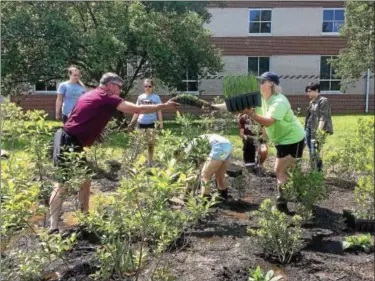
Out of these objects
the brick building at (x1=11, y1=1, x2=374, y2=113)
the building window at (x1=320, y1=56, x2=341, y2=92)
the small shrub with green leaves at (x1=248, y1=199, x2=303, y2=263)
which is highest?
the brick building at (x1=11, y1=1, x2=374, y2=113)

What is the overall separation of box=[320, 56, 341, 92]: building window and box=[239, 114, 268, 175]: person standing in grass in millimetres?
7985

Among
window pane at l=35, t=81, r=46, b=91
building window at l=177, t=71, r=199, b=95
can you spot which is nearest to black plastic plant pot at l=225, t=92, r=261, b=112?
building window at l=177, t=71, r=199, b=95

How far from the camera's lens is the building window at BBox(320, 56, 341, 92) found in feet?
46.1

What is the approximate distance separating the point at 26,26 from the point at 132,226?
11409 mm

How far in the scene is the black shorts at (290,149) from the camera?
4188 mm

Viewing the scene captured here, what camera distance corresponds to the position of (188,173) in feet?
Result: 7.77

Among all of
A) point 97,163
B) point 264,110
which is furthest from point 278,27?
point 264,110

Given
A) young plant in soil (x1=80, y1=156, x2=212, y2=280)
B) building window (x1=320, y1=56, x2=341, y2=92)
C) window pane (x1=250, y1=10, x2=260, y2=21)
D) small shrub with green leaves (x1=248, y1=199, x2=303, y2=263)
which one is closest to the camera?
young plant in soil (x1=80, y1=156, x2=212, y2=280)

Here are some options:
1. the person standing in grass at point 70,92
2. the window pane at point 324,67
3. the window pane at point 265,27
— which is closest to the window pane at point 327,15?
the window pane at point 324,67

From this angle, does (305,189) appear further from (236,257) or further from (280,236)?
(236,257)

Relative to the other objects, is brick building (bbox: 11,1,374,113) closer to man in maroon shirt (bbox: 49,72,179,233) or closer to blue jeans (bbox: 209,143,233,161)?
blue jeans (bbox: 209,143,233,161)

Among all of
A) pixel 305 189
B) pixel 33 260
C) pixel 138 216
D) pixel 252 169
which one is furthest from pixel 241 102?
pixel 252 169

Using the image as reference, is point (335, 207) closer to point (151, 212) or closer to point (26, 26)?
point (151, 212)

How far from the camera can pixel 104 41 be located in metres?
12.9
